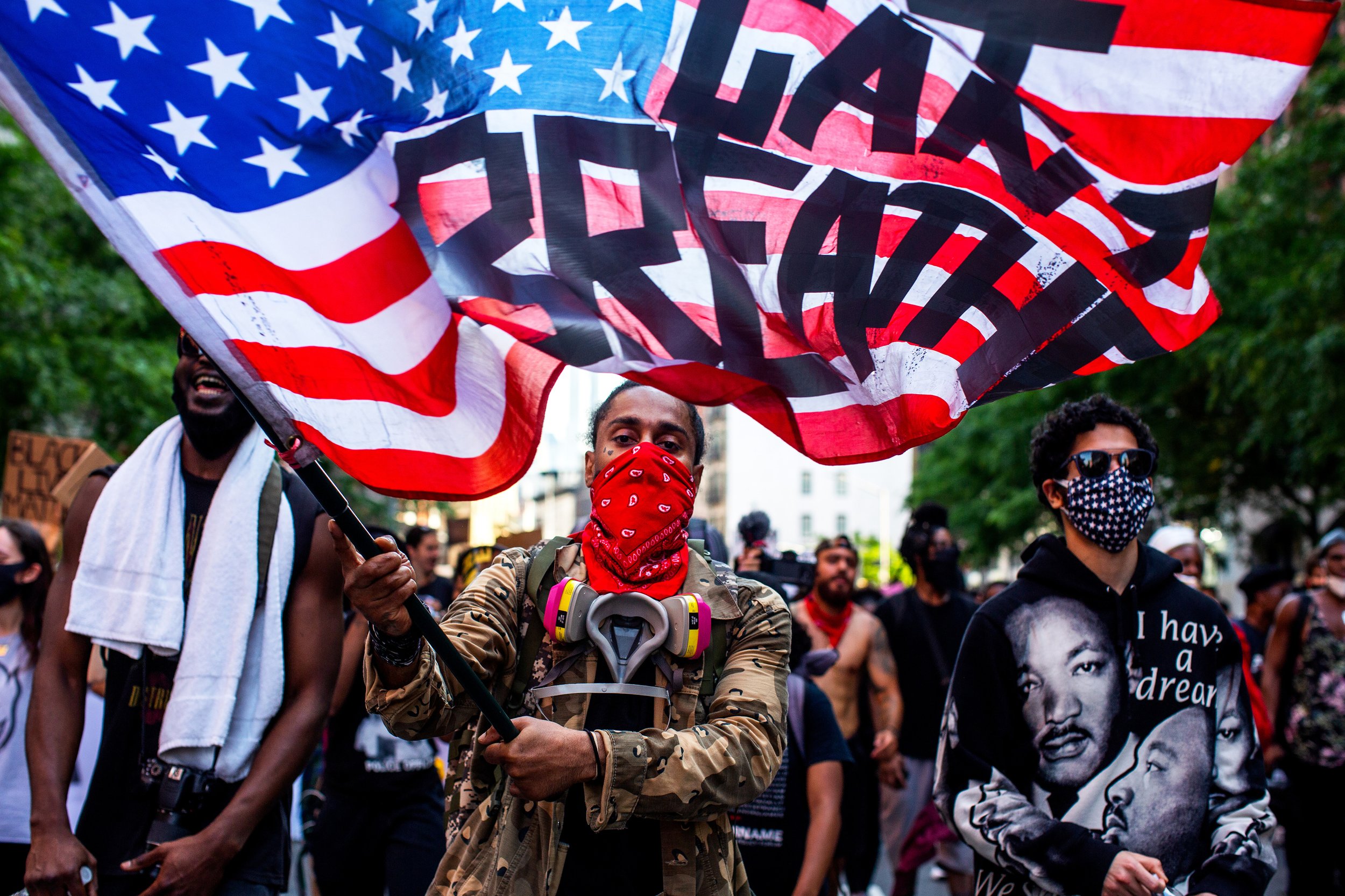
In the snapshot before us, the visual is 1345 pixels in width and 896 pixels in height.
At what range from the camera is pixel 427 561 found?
27.4 ft

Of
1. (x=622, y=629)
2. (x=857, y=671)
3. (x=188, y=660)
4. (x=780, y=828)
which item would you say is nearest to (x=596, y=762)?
(x=622, y=629)

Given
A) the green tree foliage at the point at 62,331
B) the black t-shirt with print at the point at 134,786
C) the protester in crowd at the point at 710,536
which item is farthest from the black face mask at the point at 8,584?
the green tree foliage at the point at 62,331

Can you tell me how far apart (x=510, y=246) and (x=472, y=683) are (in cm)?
126

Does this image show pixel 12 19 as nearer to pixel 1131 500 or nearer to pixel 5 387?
pixel 1131 500

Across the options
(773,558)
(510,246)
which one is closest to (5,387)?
(773,558)

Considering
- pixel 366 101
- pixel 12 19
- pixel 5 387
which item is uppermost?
pixel 5 387

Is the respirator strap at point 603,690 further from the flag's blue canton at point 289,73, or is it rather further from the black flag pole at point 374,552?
the flag's blue canton at point 289,73

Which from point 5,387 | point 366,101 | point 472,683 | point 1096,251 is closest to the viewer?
point 472,683

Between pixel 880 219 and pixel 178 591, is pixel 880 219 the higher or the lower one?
the higher one

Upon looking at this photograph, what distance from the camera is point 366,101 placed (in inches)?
111

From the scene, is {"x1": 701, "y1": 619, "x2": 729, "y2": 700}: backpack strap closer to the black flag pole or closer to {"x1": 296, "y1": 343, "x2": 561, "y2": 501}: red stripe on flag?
the black flag pole

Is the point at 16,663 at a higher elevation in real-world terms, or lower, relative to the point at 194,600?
lower

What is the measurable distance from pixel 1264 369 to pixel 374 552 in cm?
1734

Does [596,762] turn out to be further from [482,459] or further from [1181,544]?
[1181,544]
